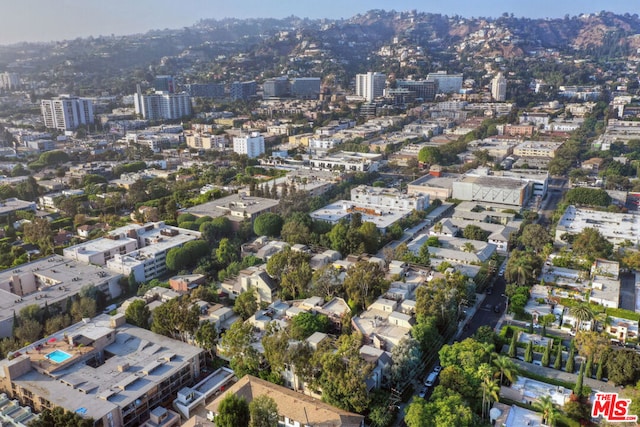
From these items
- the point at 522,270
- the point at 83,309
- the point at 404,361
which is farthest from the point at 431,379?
the point at 83,309

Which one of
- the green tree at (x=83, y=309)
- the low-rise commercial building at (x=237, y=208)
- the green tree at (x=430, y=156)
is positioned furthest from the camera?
the green tree at (x=430, y=156)

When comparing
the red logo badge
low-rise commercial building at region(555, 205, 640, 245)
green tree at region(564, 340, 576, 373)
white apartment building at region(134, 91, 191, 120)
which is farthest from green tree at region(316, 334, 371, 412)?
white apartment building at region(134, 91, 191, 120)

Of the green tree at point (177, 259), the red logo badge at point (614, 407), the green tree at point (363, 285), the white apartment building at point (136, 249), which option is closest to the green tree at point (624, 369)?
the red logo badge at point (614, 407)

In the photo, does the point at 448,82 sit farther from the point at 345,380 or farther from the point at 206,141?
the point at 345,380

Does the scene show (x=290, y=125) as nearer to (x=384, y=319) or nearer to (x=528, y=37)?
(x=384, y=319)

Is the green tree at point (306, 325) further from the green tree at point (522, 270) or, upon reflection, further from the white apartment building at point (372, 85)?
the white apartment building at point (372, 85)

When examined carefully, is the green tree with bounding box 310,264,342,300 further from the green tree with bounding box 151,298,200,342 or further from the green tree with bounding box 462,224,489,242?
the green tree with bounding box 462,224,489,242
